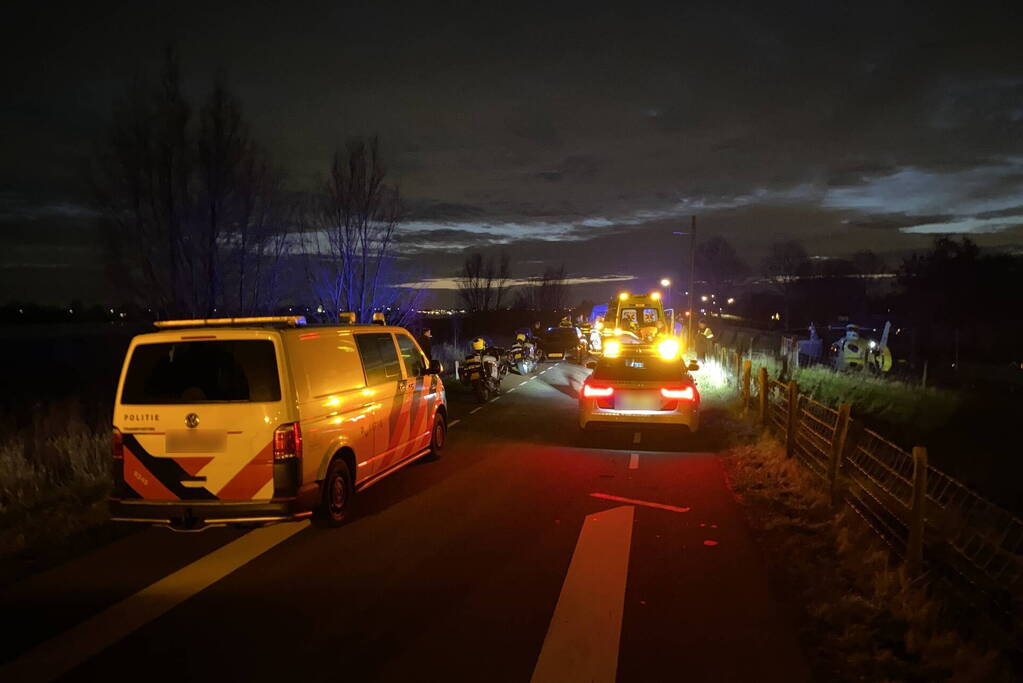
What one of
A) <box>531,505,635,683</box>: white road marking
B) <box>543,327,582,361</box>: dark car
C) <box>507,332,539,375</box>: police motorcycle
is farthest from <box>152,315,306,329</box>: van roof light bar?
<box>543,327,582,361</box>: dark car

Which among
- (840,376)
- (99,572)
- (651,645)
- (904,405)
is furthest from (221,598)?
(840,376)

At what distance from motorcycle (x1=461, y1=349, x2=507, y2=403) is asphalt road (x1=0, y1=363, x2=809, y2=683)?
8.97 meters

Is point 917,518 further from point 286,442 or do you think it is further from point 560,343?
point 560,343

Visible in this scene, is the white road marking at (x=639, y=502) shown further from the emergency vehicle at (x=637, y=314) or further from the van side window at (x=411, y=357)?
the emergency vehicle at (x=637, y=314)

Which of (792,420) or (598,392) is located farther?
(598,392)

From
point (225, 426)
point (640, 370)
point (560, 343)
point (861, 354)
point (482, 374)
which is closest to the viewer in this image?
point (225, 426)

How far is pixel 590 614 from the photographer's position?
15.5ft

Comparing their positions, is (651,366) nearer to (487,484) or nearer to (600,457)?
(600,457)

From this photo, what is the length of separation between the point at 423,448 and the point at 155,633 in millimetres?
5273

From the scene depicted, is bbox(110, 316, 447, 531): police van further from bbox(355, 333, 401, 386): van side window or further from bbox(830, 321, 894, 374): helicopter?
bbox(830, 321, 894, 374): helicopter

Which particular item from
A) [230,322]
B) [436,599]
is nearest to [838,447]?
[436,599]

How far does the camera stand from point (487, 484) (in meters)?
8.66

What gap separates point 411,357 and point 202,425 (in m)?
3.60

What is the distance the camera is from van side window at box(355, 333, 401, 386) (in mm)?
7816
